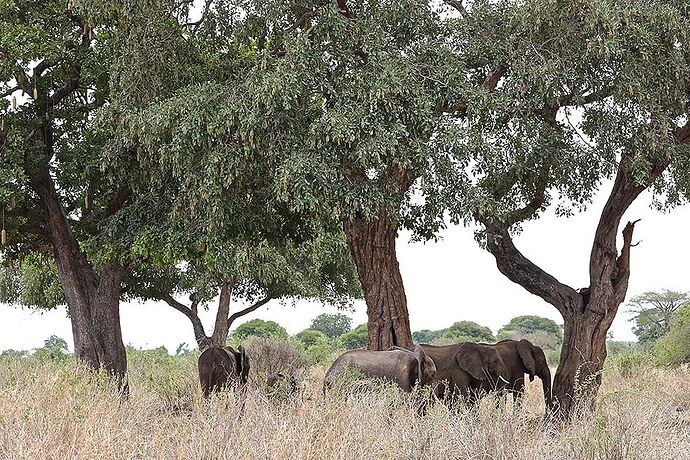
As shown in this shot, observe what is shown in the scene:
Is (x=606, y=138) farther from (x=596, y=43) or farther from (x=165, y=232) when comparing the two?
(x=165, y=232)

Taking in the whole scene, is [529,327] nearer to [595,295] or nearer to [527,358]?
[595,295]

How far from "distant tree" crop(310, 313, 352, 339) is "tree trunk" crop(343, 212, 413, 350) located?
161 feet

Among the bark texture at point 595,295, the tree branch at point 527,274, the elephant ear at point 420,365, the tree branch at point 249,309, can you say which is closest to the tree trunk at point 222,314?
the tree branch at point 249,309

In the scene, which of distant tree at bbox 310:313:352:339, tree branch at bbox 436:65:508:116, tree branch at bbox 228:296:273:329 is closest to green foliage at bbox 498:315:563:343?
distant tree at bbox 310:313:352:339

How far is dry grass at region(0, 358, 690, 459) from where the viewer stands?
8.03 meters

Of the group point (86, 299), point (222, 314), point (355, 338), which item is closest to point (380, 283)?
point (86, 299)

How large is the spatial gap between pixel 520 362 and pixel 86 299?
28.1 feet

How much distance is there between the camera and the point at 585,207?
16.4 m

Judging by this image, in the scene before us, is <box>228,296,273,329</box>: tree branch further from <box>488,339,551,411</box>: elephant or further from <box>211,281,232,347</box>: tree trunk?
<box>488,339,551,411</box>: elephant

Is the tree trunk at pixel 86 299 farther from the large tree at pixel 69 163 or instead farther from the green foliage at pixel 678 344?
the green foliage at pixel 678 344

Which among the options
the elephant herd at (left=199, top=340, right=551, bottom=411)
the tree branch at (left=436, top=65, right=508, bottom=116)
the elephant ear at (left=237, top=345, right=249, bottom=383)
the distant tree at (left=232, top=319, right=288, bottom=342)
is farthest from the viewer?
the distant tree at (left=232, top=319, right=288, bottom=342)

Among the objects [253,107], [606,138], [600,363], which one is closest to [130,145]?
[253,107]

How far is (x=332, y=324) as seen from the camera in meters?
65.1

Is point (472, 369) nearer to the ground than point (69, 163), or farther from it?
nearer to the ground
